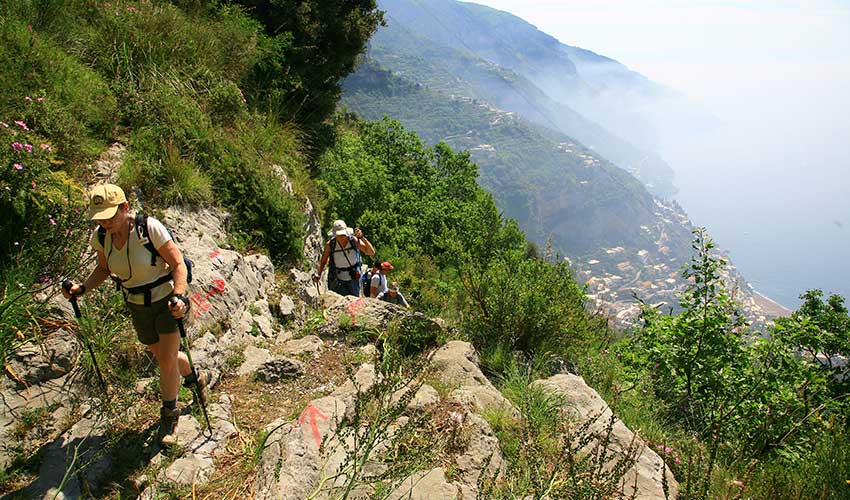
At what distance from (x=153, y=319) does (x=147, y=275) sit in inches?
14.7

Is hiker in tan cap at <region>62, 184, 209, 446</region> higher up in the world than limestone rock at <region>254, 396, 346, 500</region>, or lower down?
higher up

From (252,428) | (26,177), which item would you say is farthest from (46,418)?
(26,177)

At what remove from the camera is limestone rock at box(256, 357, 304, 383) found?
15.4 ft

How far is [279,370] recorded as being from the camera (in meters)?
4.81

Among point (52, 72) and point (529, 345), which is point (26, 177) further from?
point (529, 345)

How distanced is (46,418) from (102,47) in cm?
590

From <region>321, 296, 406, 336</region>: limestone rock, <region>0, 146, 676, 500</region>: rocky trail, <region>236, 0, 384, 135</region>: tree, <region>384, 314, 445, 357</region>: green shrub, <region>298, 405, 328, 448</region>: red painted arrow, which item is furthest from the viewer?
<region>236, 0, 384, 135</region>: tree

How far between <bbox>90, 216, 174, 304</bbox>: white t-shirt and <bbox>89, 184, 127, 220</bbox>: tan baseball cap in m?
0.24

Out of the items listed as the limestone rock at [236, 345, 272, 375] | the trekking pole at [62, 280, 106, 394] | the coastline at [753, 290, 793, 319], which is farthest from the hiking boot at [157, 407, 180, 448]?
the coastline at [753, 290, 793, 319]

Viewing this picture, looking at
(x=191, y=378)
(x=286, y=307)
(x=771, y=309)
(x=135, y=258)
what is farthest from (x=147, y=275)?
(x=771, y=309)

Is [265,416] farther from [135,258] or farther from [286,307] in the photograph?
[286,307]

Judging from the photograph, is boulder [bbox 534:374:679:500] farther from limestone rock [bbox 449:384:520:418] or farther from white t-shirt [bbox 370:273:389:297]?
white t-shirt [bbox 370:273:389:297]

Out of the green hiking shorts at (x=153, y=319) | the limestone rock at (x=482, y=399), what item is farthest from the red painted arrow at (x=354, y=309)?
the green hiking shorts at (x=153, y=319)

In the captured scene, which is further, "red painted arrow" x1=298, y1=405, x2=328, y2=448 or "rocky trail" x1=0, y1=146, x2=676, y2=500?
"red painted arrow" x1=298, y1=405, x2=328, y2=448
